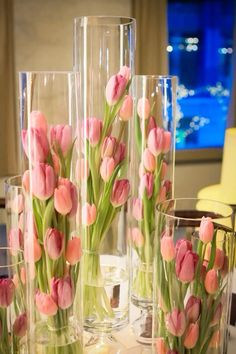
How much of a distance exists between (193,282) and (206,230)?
90 mm

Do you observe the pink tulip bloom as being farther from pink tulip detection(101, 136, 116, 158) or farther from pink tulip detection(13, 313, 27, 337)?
pink tulip detection(13, 313, 27, 337)

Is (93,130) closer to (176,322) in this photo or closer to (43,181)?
(43,181)

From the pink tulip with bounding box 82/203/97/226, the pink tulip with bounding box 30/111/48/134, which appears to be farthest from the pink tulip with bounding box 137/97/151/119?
the pink tulip with bounding box 30/111/48/134

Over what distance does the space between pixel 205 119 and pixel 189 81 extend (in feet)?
1.36

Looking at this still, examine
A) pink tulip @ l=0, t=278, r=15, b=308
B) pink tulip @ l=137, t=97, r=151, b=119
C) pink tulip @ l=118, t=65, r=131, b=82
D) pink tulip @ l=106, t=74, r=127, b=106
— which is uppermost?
pink tulip @ l=118, t=65, r=131, b=82

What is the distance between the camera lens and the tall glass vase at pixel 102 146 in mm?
1120

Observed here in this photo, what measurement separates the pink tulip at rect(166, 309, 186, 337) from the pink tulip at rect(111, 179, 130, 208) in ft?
0.93

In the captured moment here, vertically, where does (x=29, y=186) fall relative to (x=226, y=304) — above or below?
above

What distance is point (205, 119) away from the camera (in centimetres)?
538

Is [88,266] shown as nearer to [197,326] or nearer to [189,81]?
[197,326]

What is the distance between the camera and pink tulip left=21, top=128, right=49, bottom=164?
36.6 inches

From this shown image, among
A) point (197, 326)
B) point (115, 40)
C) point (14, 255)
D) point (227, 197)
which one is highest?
point (115, 40)

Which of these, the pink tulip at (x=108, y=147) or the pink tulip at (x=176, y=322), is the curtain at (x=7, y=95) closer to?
the pink tulip at (x=108, y=147)

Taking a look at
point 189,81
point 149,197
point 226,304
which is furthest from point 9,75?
point 226,304
